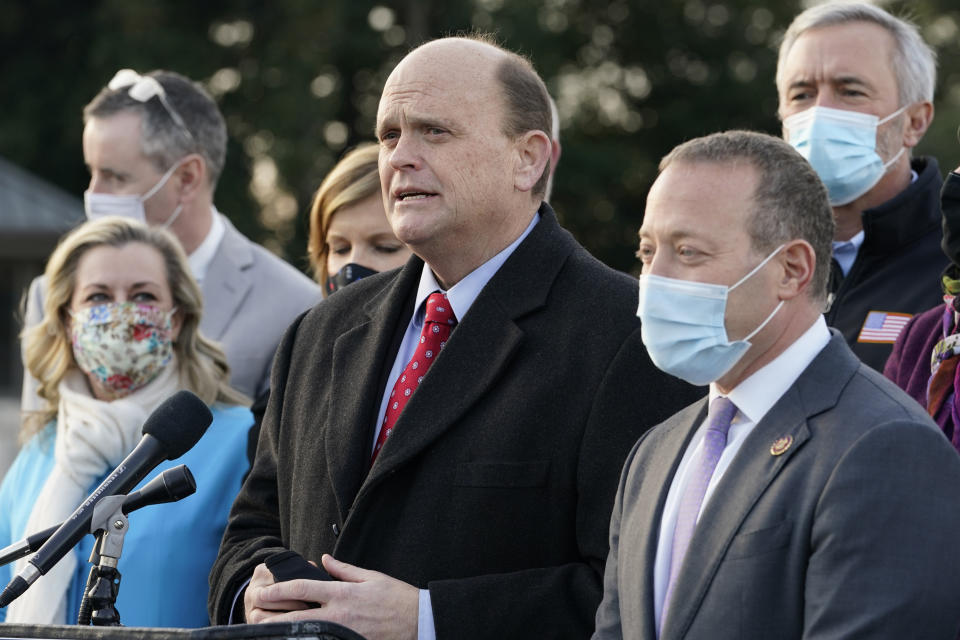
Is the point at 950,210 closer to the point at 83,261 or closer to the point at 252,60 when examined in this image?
→ the point at 83,261

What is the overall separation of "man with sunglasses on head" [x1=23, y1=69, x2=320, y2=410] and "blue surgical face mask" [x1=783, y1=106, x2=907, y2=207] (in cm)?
213

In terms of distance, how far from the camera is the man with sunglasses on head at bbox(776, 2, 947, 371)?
4801 millimetres

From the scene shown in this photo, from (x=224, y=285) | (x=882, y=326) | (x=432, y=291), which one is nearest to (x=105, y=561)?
(x=432, y=291)

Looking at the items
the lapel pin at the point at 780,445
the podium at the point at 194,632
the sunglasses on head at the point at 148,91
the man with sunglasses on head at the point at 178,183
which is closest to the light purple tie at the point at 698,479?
the lapel pin at the point at 780,445

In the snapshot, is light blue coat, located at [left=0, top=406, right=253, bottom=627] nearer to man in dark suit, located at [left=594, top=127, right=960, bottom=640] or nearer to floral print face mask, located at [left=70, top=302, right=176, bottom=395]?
floral print face mask, located at [left=70, top=302, right=176, bottom=395]

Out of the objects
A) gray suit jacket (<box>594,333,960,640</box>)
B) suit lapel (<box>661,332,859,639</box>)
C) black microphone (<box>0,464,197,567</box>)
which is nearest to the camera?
gray suit jacket (<box>594,333,960,640</box>)

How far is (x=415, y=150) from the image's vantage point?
382cm

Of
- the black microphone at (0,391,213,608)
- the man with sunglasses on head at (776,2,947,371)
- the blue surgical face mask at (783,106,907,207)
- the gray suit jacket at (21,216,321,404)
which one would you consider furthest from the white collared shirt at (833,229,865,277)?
the black microphone at (0,391,213,608)

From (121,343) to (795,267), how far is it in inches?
109

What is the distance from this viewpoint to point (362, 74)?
25375 millimetres

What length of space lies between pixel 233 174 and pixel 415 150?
20.2 m

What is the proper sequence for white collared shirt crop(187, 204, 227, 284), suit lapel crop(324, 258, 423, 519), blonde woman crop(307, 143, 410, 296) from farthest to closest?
white collared shirt crop(187, 204, 227, 284) → blonde woman crop(307, 143, 410, 296) → suit lapel crop(324, 258, 423, 519)

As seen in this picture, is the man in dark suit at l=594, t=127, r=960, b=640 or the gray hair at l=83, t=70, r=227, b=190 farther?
the gray hair at l=83, t=70, r=227, b=190

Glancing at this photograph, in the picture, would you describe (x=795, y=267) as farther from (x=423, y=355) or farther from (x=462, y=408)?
(x=423, y=355)
